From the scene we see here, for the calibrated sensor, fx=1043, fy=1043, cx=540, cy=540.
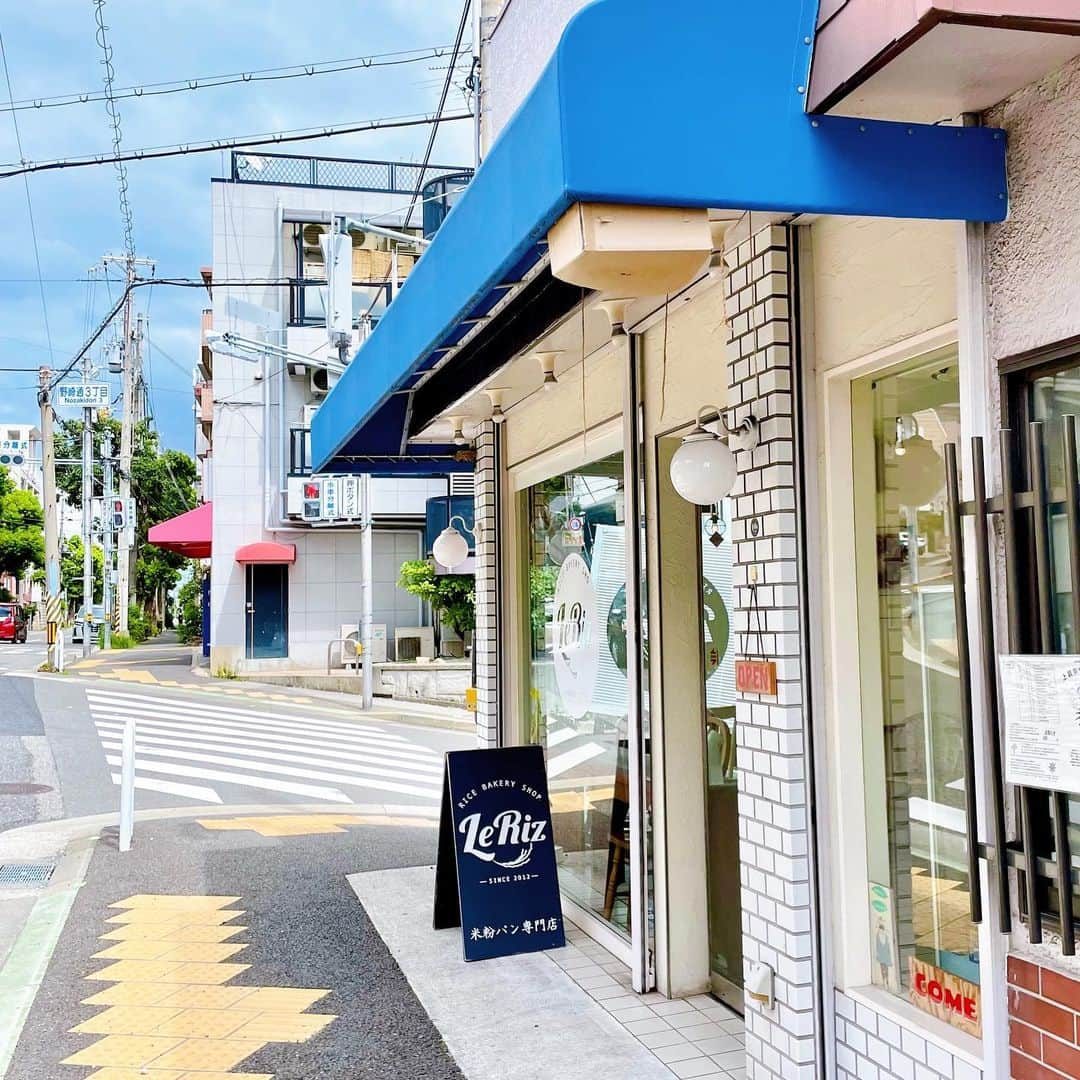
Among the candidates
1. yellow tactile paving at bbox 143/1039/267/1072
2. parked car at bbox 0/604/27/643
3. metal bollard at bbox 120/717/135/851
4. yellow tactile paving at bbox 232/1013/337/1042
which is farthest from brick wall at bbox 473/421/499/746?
parked car at bbox 0/604/27/643

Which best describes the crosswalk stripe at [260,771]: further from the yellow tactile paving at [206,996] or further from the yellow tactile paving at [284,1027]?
the yellow tactile paving at [284,1027]

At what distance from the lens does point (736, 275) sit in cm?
393

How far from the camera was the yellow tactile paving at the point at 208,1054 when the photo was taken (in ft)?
14.1

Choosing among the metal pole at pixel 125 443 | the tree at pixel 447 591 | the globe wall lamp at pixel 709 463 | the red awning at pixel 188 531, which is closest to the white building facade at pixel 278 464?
the red awning at pixel 188 531

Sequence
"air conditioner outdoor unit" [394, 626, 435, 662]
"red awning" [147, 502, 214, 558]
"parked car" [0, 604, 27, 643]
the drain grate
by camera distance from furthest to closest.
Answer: "parked car" [0, 604, 27, 643] → "red awning" [147, 502, 214, 558] → "air conditioner outdoor unit" [394, 626, 435, 662] → the drain grate

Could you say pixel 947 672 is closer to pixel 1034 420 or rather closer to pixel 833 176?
pixel 1034 420

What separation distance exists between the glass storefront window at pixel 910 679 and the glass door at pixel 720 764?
1.27 meters

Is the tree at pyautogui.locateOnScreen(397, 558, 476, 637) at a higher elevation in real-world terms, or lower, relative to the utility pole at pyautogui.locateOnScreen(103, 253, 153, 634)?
lower

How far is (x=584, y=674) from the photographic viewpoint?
6020 mm

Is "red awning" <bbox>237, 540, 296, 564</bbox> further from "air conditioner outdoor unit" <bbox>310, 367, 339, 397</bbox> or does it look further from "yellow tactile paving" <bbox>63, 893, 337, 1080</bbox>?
"yellow tactile paving" <bbox>63, 893, 337, 1080</bbox>

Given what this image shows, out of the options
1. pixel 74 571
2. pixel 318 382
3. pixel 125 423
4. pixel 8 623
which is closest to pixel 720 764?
pixel 318 382

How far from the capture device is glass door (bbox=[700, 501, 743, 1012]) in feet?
15.9

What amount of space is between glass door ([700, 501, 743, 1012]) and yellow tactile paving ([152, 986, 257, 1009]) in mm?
2272

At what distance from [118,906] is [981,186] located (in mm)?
6479
